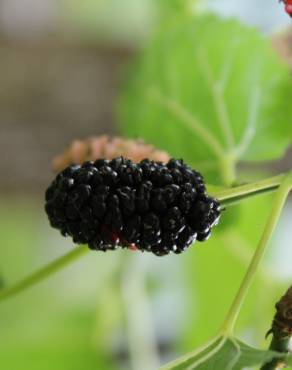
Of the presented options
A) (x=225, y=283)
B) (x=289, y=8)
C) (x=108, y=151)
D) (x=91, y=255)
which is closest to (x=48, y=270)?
(x=108, y=151)

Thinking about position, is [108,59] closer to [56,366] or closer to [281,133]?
[56,366]

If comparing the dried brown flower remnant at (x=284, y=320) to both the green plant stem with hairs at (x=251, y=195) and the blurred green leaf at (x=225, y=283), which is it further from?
the blurred green leaf at (x=225, y=283)

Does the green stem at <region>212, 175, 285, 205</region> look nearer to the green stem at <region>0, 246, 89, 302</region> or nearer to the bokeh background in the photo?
the green stem at <region>0, 246, 89, 302</region>

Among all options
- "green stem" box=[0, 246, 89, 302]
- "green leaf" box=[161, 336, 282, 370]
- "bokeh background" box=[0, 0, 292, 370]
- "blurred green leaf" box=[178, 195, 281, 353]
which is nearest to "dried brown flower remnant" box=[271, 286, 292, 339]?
"green leaf" box=[161, 336, 282, 370]

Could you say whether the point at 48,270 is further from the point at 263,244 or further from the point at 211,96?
the point at 211,96

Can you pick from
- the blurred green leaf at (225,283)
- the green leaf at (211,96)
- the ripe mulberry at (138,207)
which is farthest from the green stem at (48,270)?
the blurred green leaf at (225,283)

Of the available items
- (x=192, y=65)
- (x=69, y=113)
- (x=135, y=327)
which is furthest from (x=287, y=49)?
(x=69, y=113)

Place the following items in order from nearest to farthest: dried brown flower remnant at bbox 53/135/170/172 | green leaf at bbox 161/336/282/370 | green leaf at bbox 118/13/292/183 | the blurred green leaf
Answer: green leaf at bbox 161/336/282/370 < dried brown flower remnant at bbox 53/135/170/172 < green leaf at bbox 118/13/292/183 < the blurred green leaf
